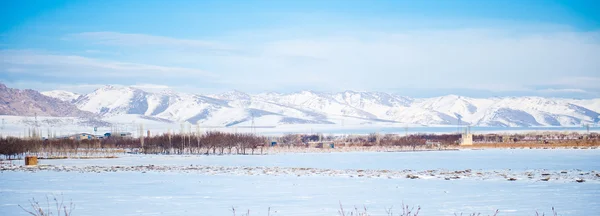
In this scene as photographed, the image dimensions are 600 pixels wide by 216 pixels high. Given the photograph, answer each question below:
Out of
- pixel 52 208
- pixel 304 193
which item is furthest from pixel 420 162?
pixel 52 208

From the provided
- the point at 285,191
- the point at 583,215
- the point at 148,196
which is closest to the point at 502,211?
the point at 583,215

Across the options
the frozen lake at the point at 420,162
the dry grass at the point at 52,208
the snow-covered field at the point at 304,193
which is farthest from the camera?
the frozen lake at the point at 420,162

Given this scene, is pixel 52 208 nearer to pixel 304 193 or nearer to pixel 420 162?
pixel 304 193

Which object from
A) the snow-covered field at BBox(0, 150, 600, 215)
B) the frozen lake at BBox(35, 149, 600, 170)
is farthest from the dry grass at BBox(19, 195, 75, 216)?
the frozen lake at BBox(35, 149, 600, 170)

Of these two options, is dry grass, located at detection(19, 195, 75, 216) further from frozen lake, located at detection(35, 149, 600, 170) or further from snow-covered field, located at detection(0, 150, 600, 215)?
frozen lake, located at detection(35, 149, 600, 170)

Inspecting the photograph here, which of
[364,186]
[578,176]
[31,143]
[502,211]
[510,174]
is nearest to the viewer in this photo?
[502,211]

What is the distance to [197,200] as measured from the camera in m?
20.3

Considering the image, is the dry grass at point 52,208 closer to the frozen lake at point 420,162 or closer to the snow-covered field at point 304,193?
the snow-covered field at point 304,193

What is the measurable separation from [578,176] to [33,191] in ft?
69.5

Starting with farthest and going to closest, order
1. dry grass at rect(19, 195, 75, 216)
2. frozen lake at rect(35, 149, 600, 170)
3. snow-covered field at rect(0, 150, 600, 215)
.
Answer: frozen lake at rect(35, 149, 600, 170) → snow-covered field at rect(0, 150, 600, 215) → dry grass at rect(19, 195, 75, 216)

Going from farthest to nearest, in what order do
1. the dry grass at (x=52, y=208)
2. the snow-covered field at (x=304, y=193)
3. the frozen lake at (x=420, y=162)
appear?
the frozen lake at (x=420, y=162) → the snow-covered field at (x=304, y=193) → the dry grass at (x=52, y=208)

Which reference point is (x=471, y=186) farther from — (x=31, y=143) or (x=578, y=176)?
(x=31, y=143)

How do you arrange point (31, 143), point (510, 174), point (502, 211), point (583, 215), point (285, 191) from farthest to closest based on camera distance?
point (31, 143) < point (510, 174) < point (285, 191) < point (502, 211) < point (583, 215)

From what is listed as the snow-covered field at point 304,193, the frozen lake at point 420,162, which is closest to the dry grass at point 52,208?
the snow-covered field at point 304,193
